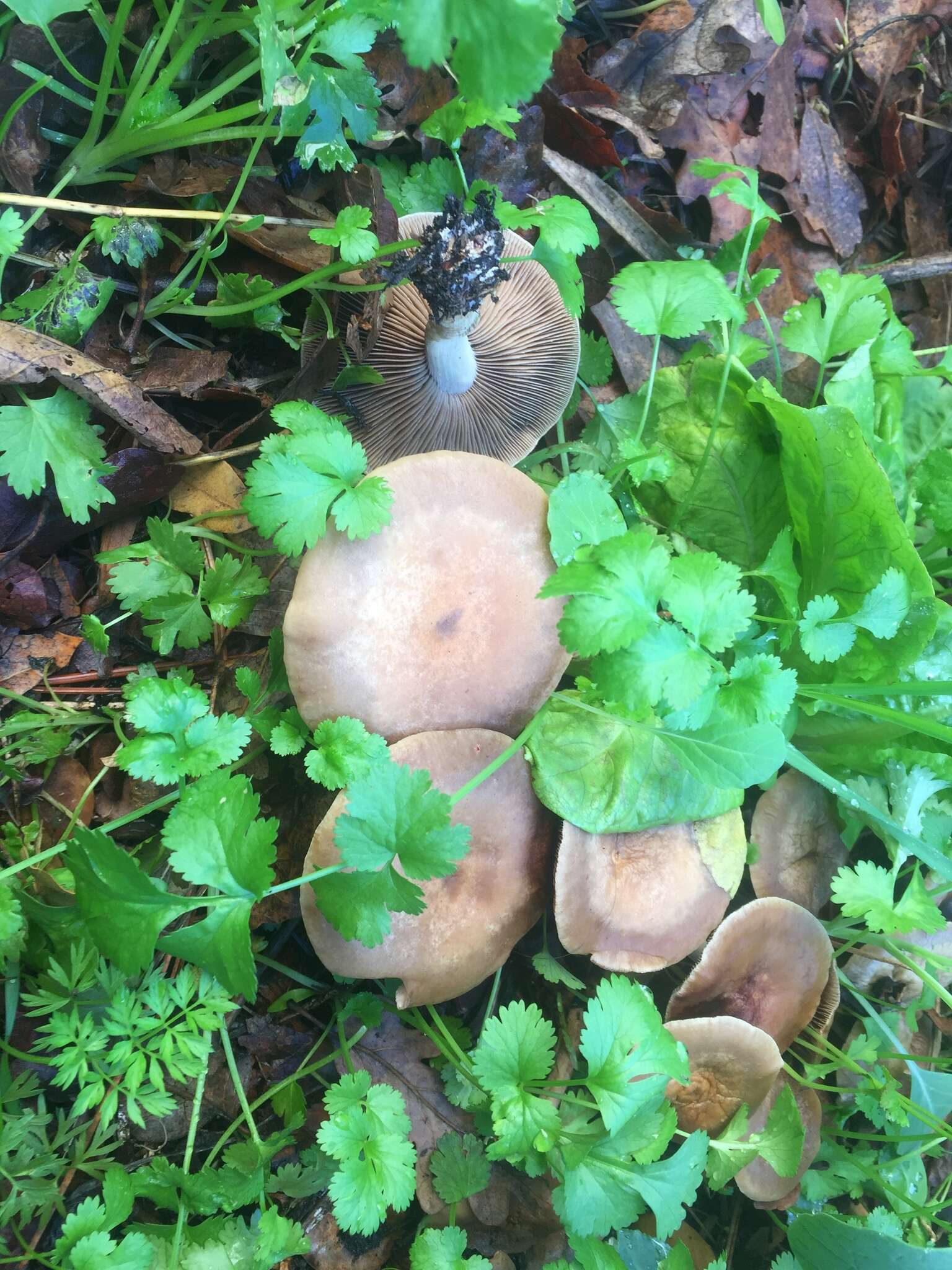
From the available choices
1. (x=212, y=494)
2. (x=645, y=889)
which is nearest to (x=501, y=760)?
(x=645, y=889)

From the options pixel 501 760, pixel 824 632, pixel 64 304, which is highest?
pixel 64 304

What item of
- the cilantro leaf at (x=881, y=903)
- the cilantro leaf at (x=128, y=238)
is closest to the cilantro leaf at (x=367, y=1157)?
the cilantro leaf at (x=881, y=903)

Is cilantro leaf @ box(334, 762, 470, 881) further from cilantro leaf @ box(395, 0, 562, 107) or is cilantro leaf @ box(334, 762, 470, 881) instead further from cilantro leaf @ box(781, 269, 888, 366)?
cilantro leaf @ box(781, 269, 888, 366)

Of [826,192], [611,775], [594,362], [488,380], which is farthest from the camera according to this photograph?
[826,192]

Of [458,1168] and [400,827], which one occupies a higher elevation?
[400,827]

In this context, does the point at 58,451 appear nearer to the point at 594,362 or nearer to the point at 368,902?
the point at 368,902

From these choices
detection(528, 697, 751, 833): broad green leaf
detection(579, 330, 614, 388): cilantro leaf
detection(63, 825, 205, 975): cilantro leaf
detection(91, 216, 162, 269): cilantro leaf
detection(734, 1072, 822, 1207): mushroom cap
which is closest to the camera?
detection(63, 825, 205, 975): cilantro leaf

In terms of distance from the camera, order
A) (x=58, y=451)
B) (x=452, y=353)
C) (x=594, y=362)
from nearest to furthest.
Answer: (x=58, y=451)
(x=452, y=353)
(x=594, y=362)

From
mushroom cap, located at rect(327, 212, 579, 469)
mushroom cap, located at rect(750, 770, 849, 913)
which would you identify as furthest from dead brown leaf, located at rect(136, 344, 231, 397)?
mushroom cap, located at rect(750, 770, 849, 913)
